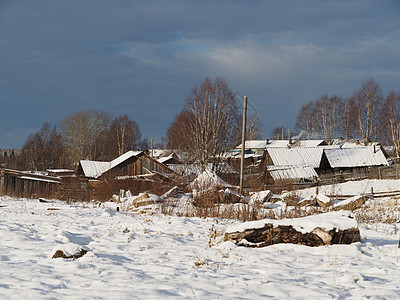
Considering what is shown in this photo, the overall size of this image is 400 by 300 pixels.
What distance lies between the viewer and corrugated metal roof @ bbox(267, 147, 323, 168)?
37.8 m

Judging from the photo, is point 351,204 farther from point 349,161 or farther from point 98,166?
point 349,161

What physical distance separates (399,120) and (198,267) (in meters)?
48.0

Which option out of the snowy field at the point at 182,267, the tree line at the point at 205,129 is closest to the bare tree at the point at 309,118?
the tree line at the point at 205,129

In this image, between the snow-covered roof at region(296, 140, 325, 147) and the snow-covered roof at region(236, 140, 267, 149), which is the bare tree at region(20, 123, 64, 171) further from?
the snow-covered roof at region(296, 140, 325, 147)

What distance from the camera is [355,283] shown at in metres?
4.91

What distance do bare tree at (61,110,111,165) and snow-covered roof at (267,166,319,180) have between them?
34.8 meters

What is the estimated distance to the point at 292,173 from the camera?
1325 inches

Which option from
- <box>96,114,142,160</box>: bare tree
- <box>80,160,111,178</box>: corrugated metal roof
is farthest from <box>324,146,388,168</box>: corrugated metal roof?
<box>96,114,142,160</box>: bare tree

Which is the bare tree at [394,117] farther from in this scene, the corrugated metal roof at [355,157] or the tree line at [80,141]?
the tree line at [80,141]

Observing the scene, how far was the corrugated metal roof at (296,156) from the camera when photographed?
37.8m

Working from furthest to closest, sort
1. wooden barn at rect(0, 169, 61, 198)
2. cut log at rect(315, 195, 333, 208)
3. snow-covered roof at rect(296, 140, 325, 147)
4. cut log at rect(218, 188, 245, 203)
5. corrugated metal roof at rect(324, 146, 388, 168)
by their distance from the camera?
1. snow-covered roof at rect(296, 140, 325, 147)
2. corrugated metal roof at rect(324, 146, 388, 168)
3. wooden barn at rect(0, 169, 61, 198)
4. cut log at rect(218, 188, 245, 203)
5. cut log at rect(315, 195, 333, 208)

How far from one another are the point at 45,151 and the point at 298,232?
6137 centimetres

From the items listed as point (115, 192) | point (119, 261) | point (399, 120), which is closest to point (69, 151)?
point (115, 192)

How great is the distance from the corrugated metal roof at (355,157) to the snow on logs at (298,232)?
112ft
